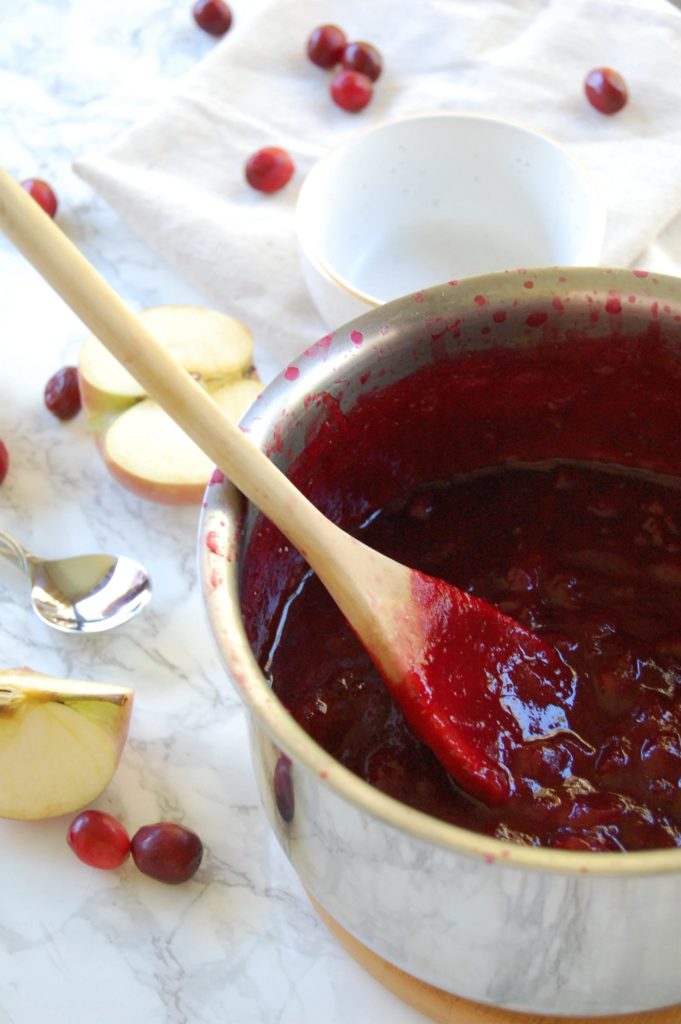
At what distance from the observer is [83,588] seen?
1.12 m

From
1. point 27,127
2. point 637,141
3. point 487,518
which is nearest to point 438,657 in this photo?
point 487,518

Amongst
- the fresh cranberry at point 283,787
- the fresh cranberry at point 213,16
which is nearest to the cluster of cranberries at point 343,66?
the fresh cranberry at point 213,16

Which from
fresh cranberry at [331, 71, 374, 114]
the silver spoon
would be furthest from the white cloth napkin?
the silver spoon

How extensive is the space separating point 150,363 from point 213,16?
3.71 feet

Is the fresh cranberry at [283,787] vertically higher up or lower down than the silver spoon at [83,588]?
higher up

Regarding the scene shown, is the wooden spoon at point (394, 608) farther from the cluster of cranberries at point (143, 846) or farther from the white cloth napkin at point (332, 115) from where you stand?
the white cloth napkin at point (332, 115)

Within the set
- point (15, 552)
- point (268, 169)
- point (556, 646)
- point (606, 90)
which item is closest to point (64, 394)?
point (15, 552)

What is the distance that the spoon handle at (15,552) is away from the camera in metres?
1.12

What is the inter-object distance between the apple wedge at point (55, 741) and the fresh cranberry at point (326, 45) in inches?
38.9

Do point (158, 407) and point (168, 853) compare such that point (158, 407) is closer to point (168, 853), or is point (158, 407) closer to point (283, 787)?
point (168, 853)

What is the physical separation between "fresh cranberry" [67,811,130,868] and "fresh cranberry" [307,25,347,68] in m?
1.08

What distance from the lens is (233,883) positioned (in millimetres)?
952

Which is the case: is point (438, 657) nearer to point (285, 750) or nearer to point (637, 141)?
point (285, 750)

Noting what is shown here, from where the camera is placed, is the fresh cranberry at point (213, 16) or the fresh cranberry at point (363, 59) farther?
the fresh cranberry at point (213, 16)
